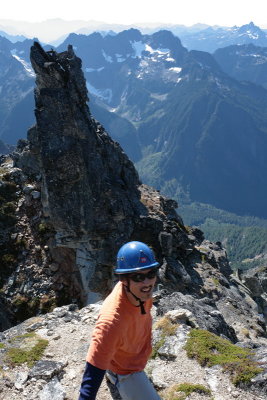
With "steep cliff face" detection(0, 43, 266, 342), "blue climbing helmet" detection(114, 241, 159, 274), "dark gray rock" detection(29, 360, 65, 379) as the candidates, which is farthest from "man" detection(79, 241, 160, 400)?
"steep cliff face" detection(0, 43, 266, 342)

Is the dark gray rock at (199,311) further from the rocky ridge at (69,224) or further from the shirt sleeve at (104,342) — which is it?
the shirt sleeve at (104,342)

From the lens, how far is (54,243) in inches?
1705

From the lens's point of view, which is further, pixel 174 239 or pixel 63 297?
pixel 174 239

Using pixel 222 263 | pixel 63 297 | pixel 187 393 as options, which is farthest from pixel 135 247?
pixel 222 263

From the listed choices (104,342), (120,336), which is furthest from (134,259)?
(104,342)

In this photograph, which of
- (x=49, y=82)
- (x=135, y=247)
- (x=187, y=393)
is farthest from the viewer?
(x=49, y=82)

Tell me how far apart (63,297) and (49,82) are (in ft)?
82.9

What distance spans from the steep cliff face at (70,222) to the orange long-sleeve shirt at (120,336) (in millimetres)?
28201

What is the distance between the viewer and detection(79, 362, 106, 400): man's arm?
9703mm

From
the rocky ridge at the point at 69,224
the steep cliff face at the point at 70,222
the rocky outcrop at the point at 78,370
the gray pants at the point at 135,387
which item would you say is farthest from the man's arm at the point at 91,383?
the steep cliff face at the point at 70,222

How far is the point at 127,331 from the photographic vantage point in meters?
11.3

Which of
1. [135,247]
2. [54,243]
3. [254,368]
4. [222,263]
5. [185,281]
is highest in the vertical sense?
[135,247]

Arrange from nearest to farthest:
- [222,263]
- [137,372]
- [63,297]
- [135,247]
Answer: [135,247], [137,372], [63,297], [222,263]

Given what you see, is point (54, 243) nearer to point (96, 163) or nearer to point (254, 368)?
point (96, 163)
